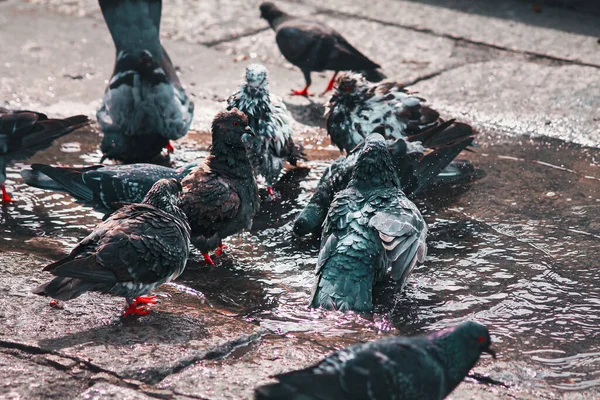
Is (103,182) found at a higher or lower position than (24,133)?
lower

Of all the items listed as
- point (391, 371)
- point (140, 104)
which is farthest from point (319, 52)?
point (391, 371)

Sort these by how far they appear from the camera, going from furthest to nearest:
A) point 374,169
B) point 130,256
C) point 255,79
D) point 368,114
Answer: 1. point 368,114
2. point 255,79
3. point 374,169
4. point 130,256

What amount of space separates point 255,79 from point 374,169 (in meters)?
1.46

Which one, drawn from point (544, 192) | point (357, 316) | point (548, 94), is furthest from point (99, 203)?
point (548, 94)

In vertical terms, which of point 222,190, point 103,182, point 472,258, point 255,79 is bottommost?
point 472,258

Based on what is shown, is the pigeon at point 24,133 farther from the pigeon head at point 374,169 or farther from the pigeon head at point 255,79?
the pigeon head at point 374,169

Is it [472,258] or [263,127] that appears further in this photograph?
[263,127]

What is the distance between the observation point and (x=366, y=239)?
4902 mm

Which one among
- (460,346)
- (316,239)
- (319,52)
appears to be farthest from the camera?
(319,52)

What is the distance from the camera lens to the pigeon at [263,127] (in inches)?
247

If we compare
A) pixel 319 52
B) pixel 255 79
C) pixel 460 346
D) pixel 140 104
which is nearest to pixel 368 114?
pixel 255 79

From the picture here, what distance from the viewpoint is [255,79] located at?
636 centimetres

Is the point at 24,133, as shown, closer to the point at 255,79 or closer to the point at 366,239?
the point at 255,79

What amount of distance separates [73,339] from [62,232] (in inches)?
67.8
